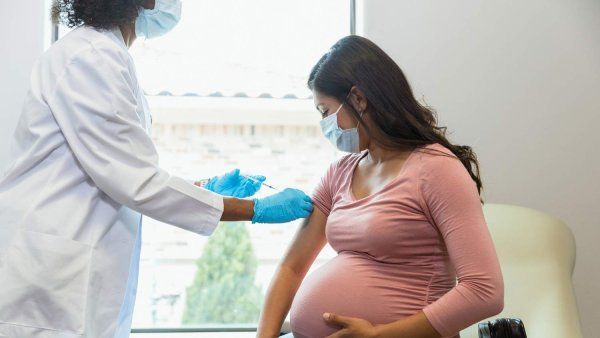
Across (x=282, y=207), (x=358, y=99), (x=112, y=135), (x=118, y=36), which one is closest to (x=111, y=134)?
(x=112, y=135)

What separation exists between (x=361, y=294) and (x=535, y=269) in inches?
30.5

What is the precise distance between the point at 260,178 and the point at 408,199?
0.56 metres

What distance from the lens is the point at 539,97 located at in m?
2.53

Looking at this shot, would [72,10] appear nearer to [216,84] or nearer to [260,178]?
[260,178]

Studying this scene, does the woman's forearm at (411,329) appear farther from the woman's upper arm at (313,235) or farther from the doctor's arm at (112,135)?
the doctor's arm at (112,135)

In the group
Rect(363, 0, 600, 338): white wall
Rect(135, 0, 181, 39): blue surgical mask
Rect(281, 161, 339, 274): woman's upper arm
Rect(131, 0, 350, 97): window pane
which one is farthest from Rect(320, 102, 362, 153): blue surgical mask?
Rect(131, 0, 350, 97): window pane

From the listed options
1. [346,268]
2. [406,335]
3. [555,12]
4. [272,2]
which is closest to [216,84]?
[272,2]

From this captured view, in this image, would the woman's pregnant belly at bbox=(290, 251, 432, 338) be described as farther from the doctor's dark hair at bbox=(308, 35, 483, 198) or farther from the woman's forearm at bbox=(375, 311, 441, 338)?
the doctor's dark hair at bbox=(308, 35, 483, 198)

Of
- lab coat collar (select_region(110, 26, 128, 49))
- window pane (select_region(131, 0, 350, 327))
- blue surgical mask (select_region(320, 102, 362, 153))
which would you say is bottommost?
window pane (select_region(131, 0, 350, 327))

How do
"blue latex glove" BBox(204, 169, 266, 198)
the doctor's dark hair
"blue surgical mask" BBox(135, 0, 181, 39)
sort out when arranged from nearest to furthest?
the doctor's dark hair, "blue surgical mask" BBox(135, 0, 181, 39), "blue latex glove" BBox(204, 169, 266, 198)

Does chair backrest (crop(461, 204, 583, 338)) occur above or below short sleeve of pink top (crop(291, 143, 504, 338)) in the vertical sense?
below

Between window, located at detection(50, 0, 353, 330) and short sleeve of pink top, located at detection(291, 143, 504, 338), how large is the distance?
0.84 m

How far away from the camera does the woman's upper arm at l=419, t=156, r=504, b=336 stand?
4.68ft

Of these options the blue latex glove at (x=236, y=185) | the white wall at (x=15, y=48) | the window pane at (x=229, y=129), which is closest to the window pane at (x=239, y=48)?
the window pane at (x=229, y=129)
